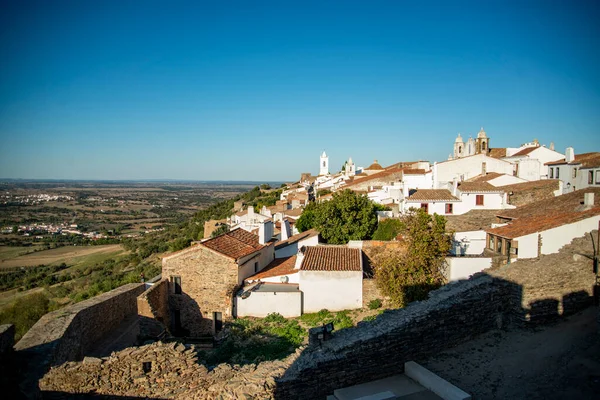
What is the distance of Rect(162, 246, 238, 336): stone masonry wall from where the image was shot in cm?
1755

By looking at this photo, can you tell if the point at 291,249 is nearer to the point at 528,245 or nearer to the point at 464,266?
the point at 464,266

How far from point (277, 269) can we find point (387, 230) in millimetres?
9306

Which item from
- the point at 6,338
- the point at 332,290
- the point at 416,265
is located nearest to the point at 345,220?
the point at 332,290

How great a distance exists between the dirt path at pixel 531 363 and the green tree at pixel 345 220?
62.3 ft

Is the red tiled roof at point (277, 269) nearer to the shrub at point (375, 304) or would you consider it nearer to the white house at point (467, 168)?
the shrub at point (375, 304)

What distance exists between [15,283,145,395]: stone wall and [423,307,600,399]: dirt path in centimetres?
867

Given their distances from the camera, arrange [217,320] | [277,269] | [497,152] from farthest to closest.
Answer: [497,152], [277,269], [217,320]

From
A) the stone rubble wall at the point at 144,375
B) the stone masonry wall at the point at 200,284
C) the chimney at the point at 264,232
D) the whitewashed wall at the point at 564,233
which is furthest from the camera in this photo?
the chimney at the point at 264,232

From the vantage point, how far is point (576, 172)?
2811 cm

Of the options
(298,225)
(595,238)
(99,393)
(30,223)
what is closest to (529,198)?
(298,225)

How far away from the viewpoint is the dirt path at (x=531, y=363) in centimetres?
579

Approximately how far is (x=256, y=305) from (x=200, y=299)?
2862 mm

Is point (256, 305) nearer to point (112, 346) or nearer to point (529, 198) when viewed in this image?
point (112, 346)

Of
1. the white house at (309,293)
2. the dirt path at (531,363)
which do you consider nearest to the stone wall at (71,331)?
the white house at (309,293)
